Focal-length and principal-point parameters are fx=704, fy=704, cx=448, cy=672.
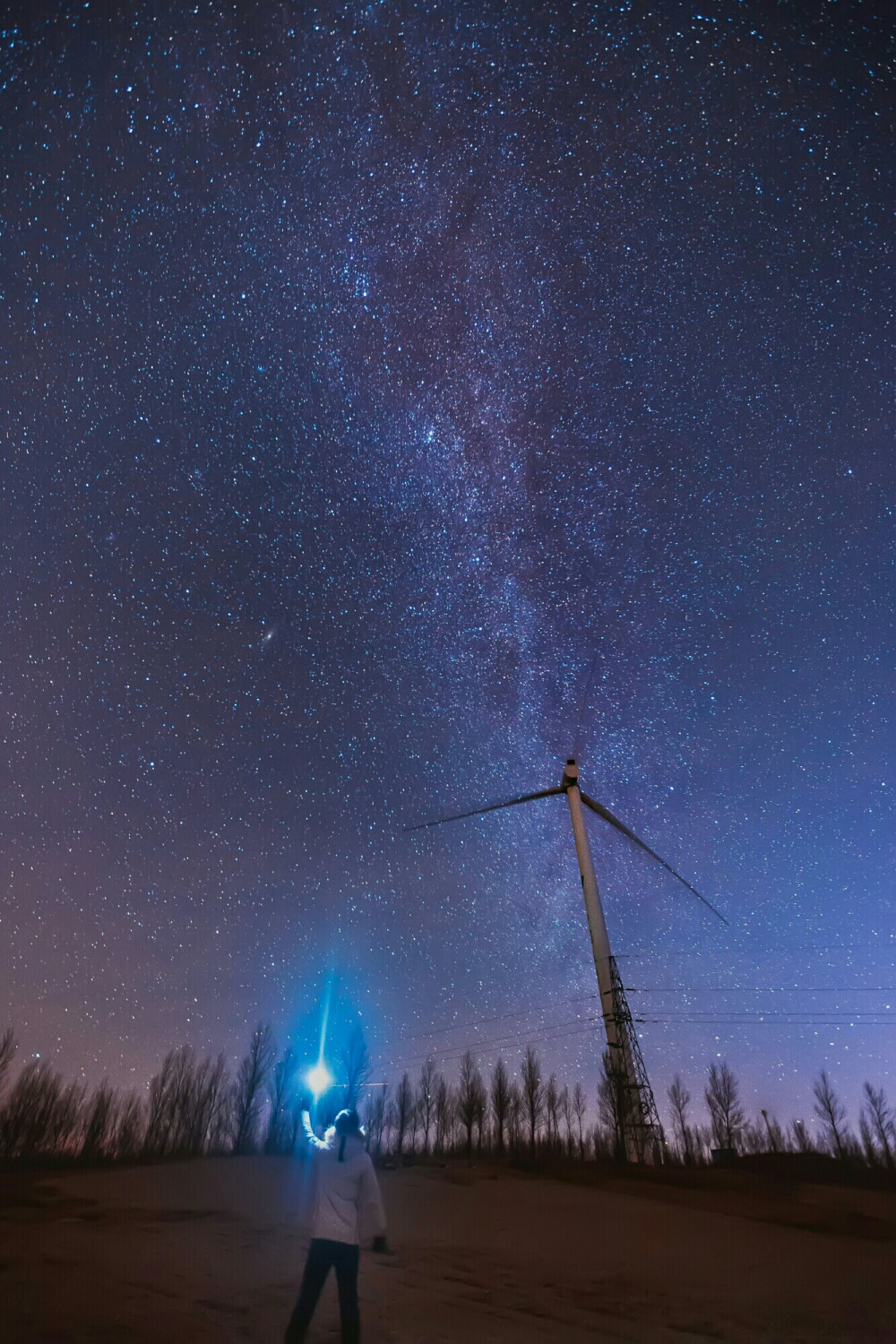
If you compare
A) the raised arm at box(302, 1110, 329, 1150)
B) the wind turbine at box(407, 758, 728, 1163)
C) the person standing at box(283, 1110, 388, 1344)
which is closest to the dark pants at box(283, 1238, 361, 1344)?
the person standing at box(283, 1110, 388, 1344)

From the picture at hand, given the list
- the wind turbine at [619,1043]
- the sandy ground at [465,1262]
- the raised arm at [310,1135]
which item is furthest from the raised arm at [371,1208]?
the wind turbine at [619,1043]

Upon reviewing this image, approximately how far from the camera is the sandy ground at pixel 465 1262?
849 centimetres

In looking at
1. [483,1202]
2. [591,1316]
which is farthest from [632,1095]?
[591,1316]

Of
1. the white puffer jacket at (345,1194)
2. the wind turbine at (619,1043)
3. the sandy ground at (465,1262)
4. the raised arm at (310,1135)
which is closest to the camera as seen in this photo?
the white puffer jacket at (345,1194)

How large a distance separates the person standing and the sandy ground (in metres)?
1.56

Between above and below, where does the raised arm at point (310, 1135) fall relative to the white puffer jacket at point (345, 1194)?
above

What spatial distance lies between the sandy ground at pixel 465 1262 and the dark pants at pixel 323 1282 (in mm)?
1376

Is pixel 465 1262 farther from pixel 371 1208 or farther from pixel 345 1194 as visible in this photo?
pixel 345 1194

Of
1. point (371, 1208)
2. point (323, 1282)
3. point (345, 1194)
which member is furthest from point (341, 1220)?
point (323, 1282)

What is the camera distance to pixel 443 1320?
28.9ft

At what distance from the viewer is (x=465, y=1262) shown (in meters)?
12.1

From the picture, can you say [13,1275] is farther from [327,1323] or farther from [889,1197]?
[889,1197]

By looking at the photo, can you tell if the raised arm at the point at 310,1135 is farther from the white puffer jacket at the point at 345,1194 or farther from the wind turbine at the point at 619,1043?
the wind turbine at the point at 619,1043

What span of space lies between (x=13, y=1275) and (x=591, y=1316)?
25.3ft
